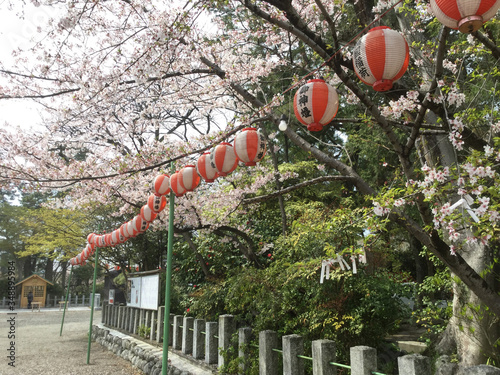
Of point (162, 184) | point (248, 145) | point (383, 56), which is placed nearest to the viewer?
point (383, 56)

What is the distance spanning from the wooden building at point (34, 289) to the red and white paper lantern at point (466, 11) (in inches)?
1355

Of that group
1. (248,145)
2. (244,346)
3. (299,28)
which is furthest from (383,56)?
(244,346)

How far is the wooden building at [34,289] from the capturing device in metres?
29.2

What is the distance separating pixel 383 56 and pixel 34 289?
34.5 m

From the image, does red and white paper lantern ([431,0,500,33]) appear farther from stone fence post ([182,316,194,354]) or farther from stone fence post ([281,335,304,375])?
stone fence post ([182,316,194,354])

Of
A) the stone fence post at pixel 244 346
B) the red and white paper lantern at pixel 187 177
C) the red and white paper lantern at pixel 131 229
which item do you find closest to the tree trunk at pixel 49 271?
the red and white paper lantern at pixel 131 229

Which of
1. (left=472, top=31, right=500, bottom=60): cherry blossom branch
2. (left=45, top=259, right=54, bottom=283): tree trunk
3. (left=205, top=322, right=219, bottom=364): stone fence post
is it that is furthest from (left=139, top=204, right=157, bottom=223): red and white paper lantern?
(left=45, top=259, right=54, bottom=283): tree trunk

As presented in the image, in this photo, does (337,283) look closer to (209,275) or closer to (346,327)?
(346,327)

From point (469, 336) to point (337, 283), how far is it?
190 centimetres

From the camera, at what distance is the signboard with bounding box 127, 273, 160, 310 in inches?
368

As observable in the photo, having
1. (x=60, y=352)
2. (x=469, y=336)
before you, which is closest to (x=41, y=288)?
(x=60, y=352)

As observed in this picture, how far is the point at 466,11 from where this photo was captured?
241 centimetres

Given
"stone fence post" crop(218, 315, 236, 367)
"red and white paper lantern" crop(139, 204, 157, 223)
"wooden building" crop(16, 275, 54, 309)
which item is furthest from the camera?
"wooden building" crop(16, 275, 54, 309)

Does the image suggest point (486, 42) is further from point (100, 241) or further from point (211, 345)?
point (100, 241)
